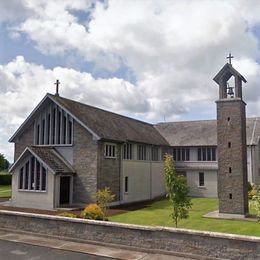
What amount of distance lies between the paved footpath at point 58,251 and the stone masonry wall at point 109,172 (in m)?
12.3

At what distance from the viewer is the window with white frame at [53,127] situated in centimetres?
2933

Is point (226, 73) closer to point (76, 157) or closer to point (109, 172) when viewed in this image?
point (109, 172)

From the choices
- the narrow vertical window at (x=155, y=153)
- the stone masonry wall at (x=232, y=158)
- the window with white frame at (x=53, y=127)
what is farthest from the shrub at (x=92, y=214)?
the narrow vertical window at (x=155, y=153)

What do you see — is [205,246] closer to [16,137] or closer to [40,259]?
[40,259]

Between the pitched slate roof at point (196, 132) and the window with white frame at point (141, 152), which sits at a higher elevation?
the pitched slate roof at point (196, 132)

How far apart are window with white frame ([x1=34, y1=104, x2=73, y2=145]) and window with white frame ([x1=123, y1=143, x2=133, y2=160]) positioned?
5.42 metres

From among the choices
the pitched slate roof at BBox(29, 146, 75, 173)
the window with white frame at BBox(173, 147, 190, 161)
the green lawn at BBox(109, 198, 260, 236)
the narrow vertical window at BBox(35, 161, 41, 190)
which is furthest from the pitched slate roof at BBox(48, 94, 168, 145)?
the green lawn at BBox(109, 198, 260, 236)

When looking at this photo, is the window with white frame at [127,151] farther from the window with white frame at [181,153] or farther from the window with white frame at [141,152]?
the window with white frame at [181,153]

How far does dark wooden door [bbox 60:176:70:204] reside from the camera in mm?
28391

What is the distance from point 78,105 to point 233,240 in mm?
22097

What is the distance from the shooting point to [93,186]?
27641 mm

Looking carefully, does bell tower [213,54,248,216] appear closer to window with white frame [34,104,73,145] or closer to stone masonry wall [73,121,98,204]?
stone masonry wall [73,121,98,204]

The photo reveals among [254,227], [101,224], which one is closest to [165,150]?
[254,227]

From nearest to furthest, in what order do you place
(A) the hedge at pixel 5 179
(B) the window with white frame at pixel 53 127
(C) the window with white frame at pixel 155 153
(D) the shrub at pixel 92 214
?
(D) the shrub at pixel 92 214
(B) the window with white frame at pixel 53 127
(C) the window with white frame at pixel 155 153
(A) the hedge at pixel 5 179
